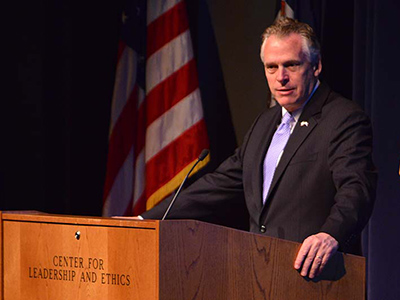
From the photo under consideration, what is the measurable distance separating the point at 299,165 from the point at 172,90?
1862 millimetres

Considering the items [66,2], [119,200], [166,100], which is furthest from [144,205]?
[66,2]

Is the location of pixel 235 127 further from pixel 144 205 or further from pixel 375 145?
pixel 375 145

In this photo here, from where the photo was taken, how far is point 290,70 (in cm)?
270

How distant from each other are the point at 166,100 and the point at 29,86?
2.87 feet

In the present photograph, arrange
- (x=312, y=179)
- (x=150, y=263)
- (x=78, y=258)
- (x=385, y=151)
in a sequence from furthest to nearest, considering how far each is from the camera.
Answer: (x=385, y=151), (x=312, y=179), (x=78, y=258), (x=150, y=263)

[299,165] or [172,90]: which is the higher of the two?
[172,90]

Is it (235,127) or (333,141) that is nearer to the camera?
(333,141)

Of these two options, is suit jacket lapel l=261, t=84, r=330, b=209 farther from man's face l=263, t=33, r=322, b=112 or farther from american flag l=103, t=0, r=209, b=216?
american flag l=103, t=0, r=209, b=216

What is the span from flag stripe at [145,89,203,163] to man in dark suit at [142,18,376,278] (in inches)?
50.3

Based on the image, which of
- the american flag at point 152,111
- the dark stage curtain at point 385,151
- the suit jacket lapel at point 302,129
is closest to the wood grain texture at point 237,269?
the suit jacket lapel at point 302,129

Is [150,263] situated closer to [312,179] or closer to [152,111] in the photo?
[312,179]

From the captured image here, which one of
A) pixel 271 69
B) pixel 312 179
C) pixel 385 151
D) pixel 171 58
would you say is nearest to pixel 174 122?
pixel 171 58

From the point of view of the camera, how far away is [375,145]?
3.44m

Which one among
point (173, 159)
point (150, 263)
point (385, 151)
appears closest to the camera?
point (150, 263)
